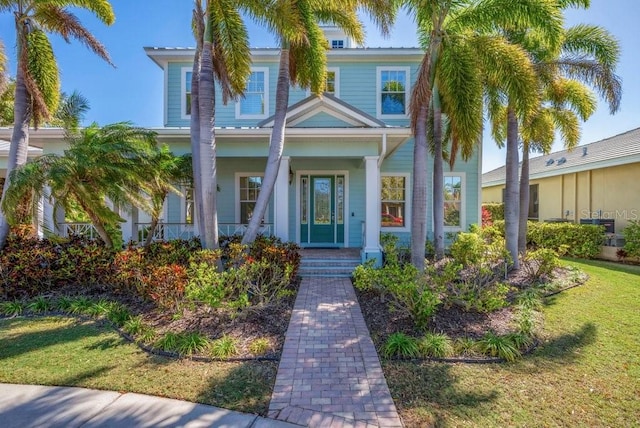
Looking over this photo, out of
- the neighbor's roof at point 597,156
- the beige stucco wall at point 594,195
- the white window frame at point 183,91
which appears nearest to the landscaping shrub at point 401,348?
the neighbor's roof at point 597,156

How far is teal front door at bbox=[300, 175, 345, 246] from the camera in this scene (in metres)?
12.1

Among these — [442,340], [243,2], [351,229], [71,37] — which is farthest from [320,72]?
[442,340]

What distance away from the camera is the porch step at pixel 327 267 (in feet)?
30.1

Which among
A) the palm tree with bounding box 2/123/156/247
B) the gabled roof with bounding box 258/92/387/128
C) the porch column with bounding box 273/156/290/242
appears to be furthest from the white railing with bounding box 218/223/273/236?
the palm tree with bounding box 2/123/156/247

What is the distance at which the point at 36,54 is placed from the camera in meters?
8.12

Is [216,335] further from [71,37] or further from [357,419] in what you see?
[71,37]

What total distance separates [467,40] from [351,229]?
6.87m

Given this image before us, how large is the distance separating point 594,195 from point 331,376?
1665cm

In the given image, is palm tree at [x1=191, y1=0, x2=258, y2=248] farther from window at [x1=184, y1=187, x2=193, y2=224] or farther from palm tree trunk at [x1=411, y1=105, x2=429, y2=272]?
window at [x1=184, y1=187, x2=193, y2=224]

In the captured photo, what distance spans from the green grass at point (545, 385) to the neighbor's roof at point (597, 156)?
845cm

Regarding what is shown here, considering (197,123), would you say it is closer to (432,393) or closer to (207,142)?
(207,142)

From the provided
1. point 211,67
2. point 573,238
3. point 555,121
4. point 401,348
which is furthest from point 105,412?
point 573,238

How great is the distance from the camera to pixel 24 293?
685 centimetres

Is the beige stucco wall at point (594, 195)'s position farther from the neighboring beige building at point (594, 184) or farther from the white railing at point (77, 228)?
the white railing at point (77, 228)
